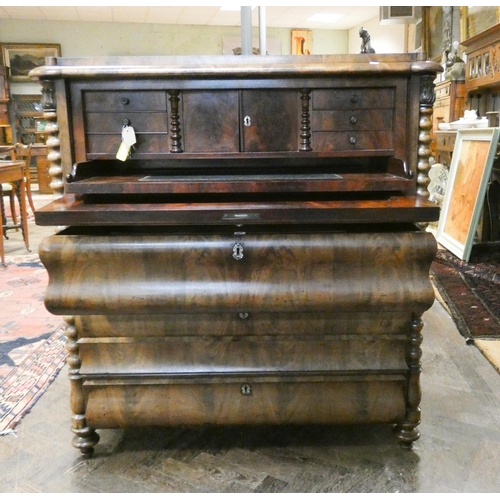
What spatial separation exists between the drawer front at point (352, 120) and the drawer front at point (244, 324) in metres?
0.62

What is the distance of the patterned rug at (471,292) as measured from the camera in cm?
274

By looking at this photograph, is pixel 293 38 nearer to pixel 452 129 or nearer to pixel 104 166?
pixel 452 129

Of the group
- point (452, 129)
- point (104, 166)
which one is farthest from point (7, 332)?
point (452, 129)

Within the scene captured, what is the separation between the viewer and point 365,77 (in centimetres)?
164

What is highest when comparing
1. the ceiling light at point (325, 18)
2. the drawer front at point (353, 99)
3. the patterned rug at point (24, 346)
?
the ceiling light at point (325, 18)

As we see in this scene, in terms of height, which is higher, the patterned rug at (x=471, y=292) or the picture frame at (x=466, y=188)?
the picture frame at (x=466, y=188)

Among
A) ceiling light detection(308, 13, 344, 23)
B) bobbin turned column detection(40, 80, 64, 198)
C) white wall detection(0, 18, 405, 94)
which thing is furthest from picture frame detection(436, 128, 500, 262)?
ceiling light detection(308, 13, 344, 23)

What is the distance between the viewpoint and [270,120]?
1703mm

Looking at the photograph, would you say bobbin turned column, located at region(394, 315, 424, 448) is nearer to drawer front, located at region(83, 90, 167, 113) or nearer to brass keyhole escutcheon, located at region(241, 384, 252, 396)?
brass keyhole escutcheon, located at region(241, 384, 252, 396)

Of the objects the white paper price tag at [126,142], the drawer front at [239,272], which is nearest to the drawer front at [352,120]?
the drawer front at [239,272]

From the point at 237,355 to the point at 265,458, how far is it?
15.4 inches

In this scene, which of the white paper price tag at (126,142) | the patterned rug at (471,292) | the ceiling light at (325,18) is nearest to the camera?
the white paper price tag at (126,142)

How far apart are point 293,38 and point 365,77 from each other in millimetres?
10010

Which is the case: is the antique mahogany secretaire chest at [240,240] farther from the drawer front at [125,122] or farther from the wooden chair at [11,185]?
the wooden chair at [11,185]
